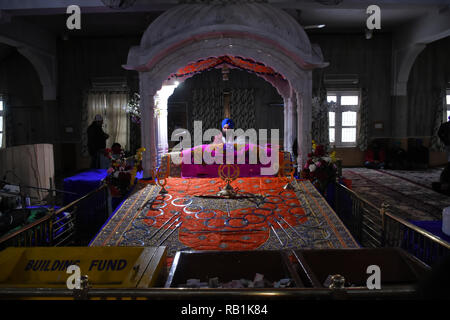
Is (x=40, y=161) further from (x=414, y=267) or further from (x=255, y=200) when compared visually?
(x=414, y=267)

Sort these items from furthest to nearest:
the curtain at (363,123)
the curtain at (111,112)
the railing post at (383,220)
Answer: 1. the curtain at (363,123)
2. the curtain at (111,112)
3. the railing post at (383,220)

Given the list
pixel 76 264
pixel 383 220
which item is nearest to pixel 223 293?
pixel 76 264

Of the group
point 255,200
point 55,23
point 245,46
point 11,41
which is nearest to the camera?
point 255,200

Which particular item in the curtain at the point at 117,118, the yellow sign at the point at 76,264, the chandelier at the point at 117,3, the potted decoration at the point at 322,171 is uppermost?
the chandelier at the point at 117,3

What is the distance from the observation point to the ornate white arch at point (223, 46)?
6035 mm

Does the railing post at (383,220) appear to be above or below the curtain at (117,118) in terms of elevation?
below

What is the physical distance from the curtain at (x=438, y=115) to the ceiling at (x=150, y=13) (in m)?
2.98

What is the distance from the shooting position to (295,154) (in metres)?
8.27

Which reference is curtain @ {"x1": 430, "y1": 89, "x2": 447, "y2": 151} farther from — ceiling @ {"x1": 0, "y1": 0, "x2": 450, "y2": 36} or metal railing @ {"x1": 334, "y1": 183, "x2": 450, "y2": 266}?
metal railing @ {"x1": 334, "y1": 183, "x2": 450, "y2": 266}

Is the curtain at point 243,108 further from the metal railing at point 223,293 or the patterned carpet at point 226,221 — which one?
the metal railing at point 223,293

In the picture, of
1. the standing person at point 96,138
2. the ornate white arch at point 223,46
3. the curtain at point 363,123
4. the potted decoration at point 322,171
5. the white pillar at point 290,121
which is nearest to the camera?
the potted decoration at point 322,171

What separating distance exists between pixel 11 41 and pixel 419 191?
1142 centimetres

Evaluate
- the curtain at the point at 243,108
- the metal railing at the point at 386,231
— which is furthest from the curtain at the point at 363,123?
the metal railing at the point at 386,231

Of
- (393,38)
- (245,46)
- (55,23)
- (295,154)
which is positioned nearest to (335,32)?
(393,38)
